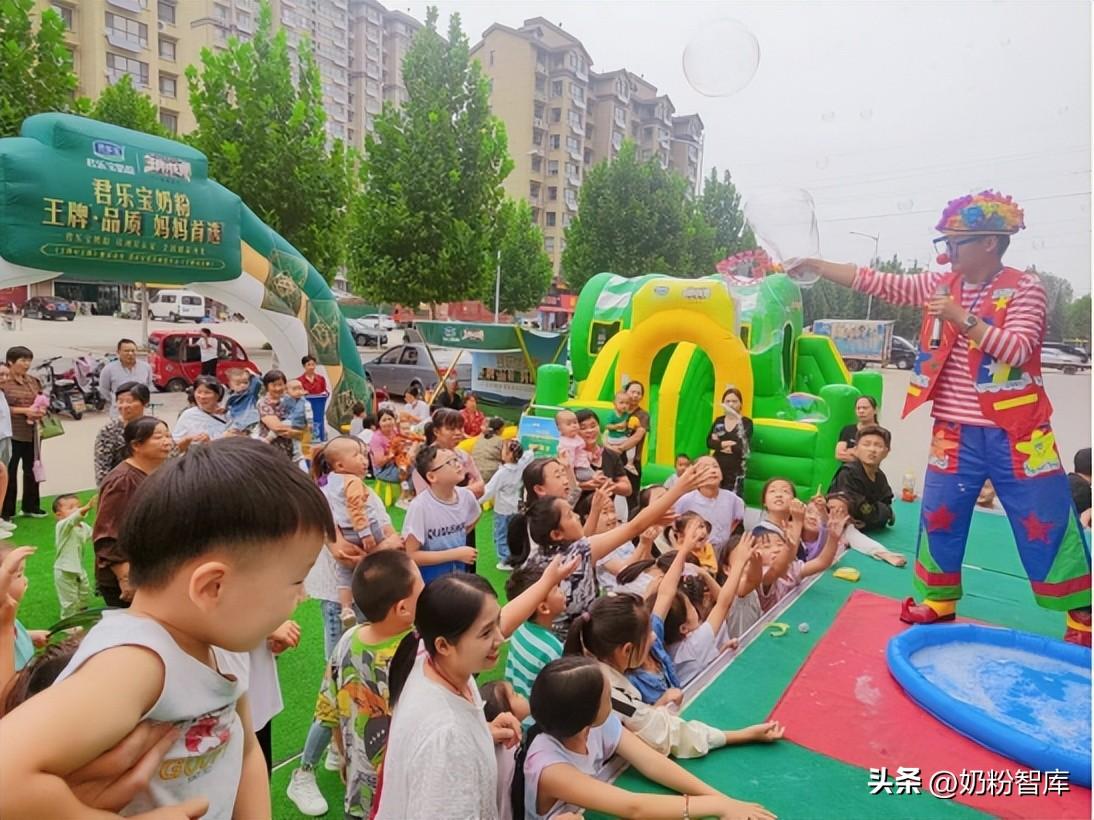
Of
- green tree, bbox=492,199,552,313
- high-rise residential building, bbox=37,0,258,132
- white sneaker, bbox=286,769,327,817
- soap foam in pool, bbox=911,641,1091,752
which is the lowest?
white sneaker, bbox=286,769,327,817

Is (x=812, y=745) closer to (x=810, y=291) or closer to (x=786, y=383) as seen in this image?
(x=786, y=383)

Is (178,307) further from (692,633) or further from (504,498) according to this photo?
(692,633)

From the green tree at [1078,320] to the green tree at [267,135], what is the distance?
13.2 m

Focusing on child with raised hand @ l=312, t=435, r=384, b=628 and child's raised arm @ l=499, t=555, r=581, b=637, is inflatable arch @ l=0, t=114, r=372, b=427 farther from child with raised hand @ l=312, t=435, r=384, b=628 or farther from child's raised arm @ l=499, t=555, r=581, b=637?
child's raised arm @ l=499, t=555, r=581, b=637

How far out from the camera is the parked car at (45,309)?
2589 centimetres

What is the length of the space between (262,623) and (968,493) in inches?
127

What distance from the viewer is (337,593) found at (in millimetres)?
3111

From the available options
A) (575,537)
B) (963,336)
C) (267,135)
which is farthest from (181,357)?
(963,336)

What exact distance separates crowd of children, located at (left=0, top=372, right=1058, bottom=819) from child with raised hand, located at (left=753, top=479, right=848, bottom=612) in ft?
0.04

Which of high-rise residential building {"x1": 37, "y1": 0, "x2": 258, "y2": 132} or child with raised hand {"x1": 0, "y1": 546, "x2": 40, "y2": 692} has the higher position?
high-rise residential building {"x1": 37, "y1": 0, "x2": 258, "y2": 132}

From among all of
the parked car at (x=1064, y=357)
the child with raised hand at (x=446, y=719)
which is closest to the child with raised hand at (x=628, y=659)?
the child with raised hand at (x=446, y=719)

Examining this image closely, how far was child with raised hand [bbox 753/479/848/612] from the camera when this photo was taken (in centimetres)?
372

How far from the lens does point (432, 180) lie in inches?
582

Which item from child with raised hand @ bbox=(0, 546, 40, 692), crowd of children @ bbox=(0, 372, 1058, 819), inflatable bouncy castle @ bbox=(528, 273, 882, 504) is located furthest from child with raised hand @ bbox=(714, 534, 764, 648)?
inflatable bouncy castle @ bbox=(528, 273, 882, 504)
